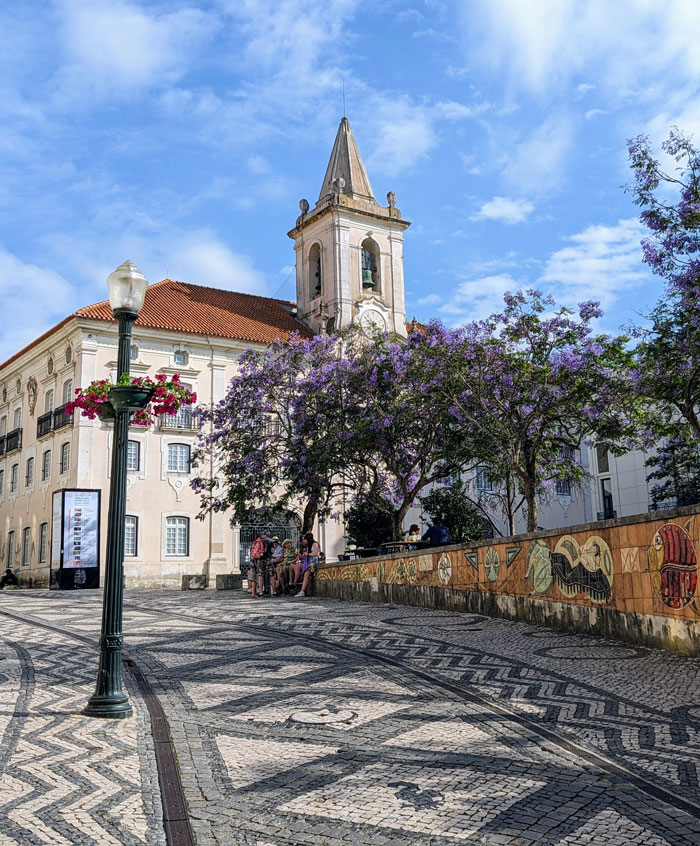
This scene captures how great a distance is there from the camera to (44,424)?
118 feet

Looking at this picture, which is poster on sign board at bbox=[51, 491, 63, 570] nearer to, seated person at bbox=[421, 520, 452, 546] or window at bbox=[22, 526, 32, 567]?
window at bbox=[22, 526, 32, 567]

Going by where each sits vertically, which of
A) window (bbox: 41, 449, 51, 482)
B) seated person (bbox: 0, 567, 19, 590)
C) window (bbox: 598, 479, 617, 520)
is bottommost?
seated person (bbox: 0, 567, 19, 590)

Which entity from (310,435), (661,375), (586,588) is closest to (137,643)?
(586,588)

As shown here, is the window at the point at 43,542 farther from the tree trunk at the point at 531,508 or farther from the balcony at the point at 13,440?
the tree trunk at the point at 531,508

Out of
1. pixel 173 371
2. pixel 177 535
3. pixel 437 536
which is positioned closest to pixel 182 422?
pixel 173 371

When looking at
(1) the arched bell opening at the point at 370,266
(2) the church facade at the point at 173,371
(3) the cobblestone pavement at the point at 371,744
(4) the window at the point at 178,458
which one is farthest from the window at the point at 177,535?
(3) the cobblestone pavement at the point at 371,744

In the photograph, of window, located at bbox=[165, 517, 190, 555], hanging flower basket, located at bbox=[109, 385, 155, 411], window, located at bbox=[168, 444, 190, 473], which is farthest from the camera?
window, located at bbox=[168, 444, 190, 473]

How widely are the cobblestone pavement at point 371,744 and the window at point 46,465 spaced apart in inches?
1017

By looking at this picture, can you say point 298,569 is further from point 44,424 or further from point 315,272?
point 315,272

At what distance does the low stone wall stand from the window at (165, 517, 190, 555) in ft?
63.7

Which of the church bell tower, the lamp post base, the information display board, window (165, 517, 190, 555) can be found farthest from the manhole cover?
the church bell tower

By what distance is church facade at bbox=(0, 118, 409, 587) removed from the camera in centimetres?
3334

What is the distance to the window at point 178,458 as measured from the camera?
34656 millimetres

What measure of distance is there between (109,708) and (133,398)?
8.00 feet
